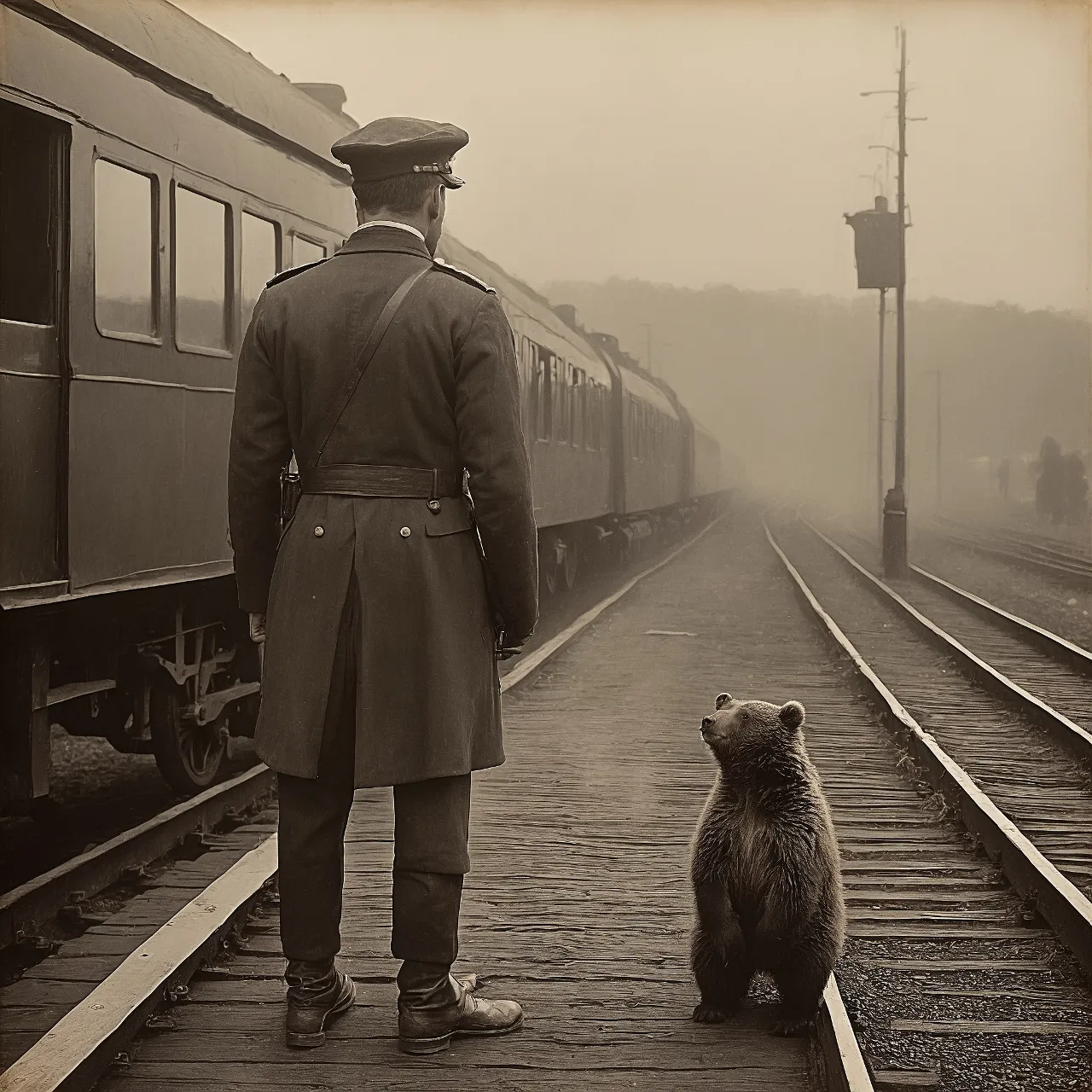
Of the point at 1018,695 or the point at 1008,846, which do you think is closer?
the point at 1008,846

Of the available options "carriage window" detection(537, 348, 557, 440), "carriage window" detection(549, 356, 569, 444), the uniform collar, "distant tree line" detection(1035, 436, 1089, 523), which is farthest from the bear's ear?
"distant tree line" detection(1035, 436, 1089, 523)

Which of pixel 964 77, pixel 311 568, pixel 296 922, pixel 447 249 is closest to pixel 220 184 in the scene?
pixel 964 77

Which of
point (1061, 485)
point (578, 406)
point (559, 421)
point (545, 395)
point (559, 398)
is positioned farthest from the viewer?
point (1061, 485)

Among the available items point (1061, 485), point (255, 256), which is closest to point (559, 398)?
point (255, 256)

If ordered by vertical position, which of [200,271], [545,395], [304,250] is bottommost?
[200,271]

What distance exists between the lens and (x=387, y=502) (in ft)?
10.3

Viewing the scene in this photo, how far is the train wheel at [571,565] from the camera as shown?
17.6 metres

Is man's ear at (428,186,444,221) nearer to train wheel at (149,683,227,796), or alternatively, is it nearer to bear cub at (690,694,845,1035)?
bear cub at (690,694,845,1035)

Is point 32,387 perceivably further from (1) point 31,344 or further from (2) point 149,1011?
(2) point 149,1011

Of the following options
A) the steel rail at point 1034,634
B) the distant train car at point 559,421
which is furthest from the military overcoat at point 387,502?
the steel rail at point 1034,634

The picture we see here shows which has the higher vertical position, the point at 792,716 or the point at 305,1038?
the point at 792,716

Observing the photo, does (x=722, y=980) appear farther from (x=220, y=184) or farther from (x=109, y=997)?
(x=220, y=184)

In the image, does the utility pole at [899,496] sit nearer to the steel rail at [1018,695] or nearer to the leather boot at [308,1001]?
the steel rail at [1018,695]

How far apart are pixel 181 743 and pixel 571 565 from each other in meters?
11.8
